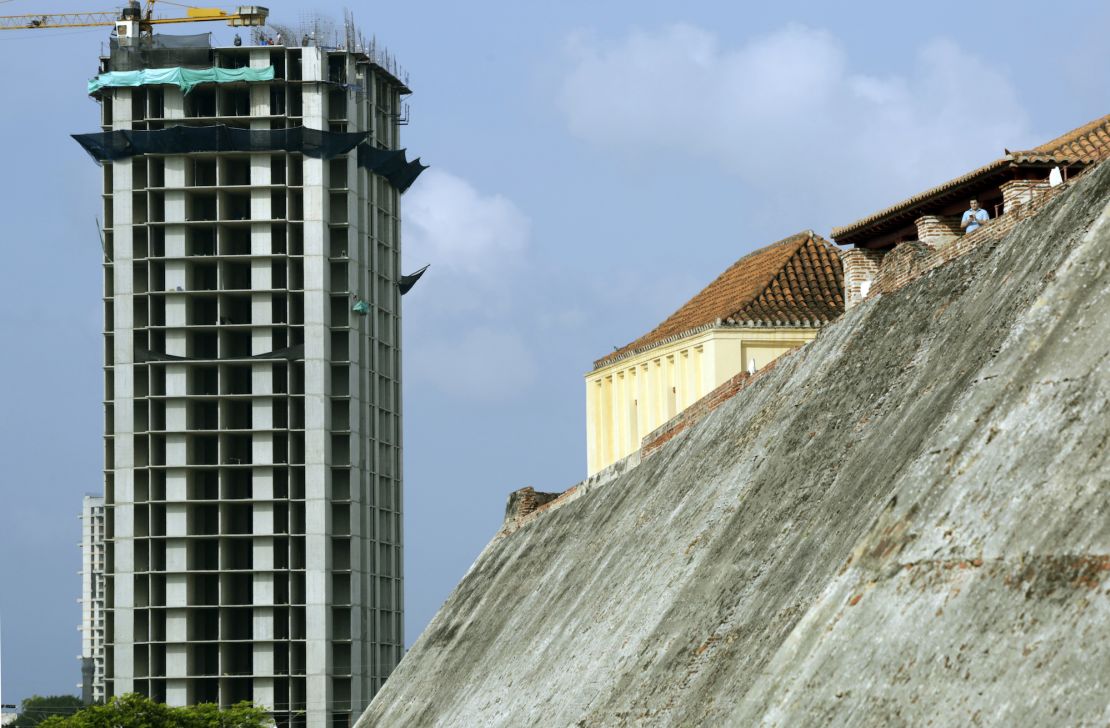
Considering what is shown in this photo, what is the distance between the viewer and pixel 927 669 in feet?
46.1

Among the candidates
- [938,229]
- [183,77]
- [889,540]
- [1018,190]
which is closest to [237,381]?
[183,77]

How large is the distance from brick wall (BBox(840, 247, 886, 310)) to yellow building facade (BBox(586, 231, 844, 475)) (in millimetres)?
12696

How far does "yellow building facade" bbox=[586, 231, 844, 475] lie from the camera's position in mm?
45344

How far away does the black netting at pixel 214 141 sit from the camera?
10100 centimetres

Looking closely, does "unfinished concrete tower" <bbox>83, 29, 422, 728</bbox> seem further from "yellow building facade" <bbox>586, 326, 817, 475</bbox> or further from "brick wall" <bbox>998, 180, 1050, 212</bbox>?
"brick wall" <bbox>998, 180, 1050, 212</bbox>

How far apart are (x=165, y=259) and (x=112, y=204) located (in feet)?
16.6

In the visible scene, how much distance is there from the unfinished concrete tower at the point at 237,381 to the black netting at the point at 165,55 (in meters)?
0.12

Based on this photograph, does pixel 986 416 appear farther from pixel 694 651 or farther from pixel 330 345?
pixel 330 345

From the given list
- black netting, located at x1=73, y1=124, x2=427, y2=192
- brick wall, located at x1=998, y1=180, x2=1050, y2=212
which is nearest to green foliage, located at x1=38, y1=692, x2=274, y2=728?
black netting, located at x1=73, y1=124, x2=427, y2=192

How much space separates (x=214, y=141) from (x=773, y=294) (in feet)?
199

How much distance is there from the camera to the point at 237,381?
4011 inches

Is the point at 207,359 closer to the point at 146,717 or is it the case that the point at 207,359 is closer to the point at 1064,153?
the point at 146,717

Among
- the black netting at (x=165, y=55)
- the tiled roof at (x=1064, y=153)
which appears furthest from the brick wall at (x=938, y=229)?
the black netting at (x=165, y=55)

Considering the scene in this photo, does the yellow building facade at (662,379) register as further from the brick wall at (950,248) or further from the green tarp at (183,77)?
the green tarp at (183,77)
